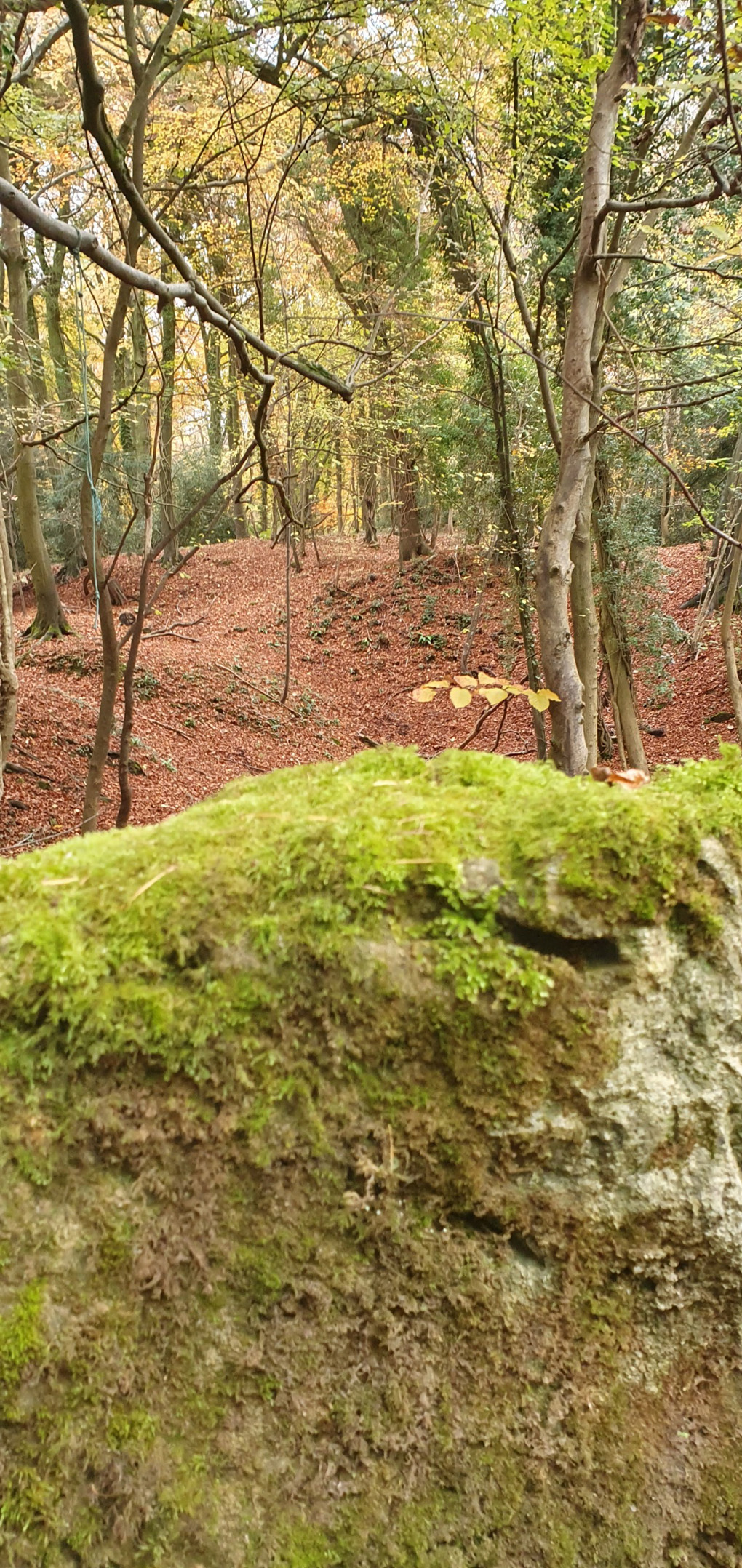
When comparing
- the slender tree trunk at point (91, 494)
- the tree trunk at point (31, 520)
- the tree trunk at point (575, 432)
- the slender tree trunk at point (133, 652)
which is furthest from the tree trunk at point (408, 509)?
the tree trunk at point (575, 432)

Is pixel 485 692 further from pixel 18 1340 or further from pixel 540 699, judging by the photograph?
pixel 18 1340

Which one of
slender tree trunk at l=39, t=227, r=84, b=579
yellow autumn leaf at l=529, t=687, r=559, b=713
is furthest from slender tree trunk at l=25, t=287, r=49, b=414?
yellow autumn leaf at l=529, t=687, r=559, b=713

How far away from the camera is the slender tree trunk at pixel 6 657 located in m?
4.68

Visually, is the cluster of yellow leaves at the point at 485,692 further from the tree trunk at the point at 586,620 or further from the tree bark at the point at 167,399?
the tree trunk at the point at 586,620

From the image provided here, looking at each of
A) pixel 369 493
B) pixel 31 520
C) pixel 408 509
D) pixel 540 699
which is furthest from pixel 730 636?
pixel 369 493

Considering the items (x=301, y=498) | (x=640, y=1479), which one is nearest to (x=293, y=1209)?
(x=640, y=1479)

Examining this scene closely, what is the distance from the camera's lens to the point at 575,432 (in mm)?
4270

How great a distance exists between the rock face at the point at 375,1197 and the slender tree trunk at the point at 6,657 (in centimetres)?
395

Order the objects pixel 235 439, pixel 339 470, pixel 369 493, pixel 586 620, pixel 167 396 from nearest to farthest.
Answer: pixel 586 620 → pixel 167 396 → pixel 235 439 → pixel 339 470 → pixel 369 493

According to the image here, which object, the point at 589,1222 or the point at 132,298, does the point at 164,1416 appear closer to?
the point at 589,1222

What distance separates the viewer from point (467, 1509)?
1.24 metres

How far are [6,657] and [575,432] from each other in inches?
150

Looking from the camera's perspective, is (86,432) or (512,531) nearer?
(86,432)

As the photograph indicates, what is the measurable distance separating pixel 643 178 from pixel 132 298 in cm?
481
